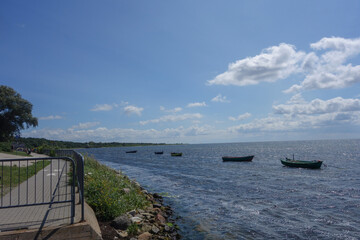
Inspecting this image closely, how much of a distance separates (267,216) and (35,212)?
1051 cm

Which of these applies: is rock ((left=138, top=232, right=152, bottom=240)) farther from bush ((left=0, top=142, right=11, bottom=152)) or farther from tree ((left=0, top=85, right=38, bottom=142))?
tree ((left=0, top=85, right=38, bottom=142))

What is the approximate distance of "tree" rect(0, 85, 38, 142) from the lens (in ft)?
145

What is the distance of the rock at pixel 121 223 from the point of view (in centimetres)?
740

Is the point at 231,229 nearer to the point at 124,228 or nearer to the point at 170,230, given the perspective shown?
the point at 170,230

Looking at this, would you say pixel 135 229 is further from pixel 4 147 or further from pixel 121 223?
pixel 4 147

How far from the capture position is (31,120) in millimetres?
46438

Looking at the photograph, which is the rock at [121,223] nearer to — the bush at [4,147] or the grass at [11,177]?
the grass at [11,177]

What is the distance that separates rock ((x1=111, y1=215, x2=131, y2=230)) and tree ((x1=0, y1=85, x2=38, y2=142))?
152ft

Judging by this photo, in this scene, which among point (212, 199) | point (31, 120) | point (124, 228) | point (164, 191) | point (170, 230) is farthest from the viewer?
point (31, 120)

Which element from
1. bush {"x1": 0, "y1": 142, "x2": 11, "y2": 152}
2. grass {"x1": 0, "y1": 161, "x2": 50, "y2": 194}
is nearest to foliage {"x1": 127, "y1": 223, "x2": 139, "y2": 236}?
grass {"x1": 0, "y1": 161, "x2": 50, "y2": 194}

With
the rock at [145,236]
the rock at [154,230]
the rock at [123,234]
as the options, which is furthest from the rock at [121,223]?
the rock at [154,230]

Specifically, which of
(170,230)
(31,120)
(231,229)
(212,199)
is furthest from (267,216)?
(31,120)

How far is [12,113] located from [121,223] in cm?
4739

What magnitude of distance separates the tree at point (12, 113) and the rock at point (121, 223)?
152 feet
